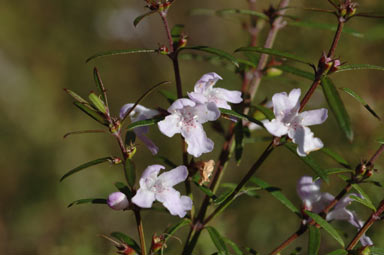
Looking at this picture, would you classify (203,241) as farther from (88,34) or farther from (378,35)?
(88,34)

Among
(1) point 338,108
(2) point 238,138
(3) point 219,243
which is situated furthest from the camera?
(2) point 238,138

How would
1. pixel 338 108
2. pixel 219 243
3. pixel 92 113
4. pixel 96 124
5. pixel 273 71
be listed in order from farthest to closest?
pixel 96 124 < pixel 273 71 < pixel 219 243 < pixel 92 113 < pixel 338 108

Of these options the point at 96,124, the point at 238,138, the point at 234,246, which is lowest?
the point at 96,124

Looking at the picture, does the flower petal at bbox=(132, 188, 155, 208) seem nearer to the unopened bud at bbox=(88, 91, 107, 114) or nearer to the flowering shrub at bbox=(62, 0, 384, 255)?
the flowering shrub at bbox=(62, 0, 384, 255)

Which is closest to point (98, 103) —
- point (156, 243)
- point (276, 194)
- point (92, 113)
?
point (92, 113)

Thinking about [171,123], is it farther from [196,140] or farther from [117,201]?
[117,201]

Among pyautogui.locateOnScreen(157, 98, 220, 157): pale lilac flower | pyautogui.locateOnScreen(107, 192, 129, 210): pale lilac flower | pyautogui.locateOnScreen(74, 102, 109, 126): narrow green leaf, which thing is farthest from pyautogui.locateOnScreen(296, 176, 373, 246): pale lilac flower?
pyautogui.locateOnScreen(74, 102, 109, 126): narrow green leaf

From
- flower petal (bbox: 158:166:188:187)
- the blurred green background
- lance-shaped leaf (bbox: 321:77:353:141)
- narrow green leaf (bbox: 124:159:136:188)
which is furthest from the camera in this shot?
the blurred green background
